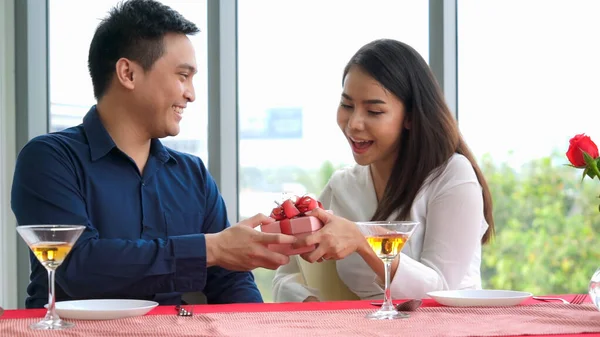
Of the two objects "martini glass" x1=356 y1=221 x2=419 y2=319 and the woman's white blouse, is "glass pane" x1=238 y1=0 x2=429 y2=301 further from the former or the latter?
"martini glass" x1=356 y1=221 x2=419 y2=319

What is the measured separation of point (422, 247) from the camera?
243 cm

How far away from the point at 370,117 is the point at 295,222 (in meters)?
0.58

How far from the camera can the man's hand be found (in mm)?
2047

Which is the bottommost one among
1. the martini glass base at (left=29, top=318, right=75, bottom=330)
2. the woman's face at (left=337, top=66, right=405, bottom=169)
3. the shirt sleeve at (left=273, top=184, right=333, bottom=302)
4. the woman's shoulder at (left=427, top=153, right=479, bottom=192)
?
the shirt sleeve at (left=273, top=184, right=333, bottom=302)

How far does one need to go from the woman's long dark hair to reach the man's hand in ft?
1.73

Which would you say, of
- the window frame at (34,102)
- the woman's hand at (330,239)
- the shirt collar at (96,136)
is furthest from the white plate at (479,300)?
the window frame at (34,102)

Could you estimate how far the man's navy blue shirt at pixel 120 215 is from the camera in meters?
2.04

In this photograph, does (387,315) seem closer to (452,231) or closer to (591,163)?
(591,163)

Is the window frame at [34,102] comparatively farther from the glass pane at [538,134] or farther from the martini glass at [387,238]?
the martini glass at [387,238]

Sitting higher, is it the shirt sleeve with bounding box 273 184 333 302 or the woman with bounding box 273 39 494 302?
the woman with bounding box 273 39 494 302

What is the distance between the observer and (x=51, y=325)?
4.85ft

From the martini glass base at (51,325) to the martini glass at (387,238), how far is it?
58 centimetres

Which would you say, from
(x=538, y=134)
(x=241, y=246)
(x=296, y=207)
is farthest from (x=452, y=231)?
(x=538, y=134)

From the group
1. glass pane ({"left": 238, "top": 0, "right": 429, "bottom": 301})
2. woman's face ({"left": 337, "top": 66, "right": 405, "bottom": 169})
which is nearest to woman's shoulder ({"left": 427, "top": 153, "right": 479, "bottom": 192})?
woman's face ({"left": 337, "top": 66, "right": 405, "bottom": 169})
